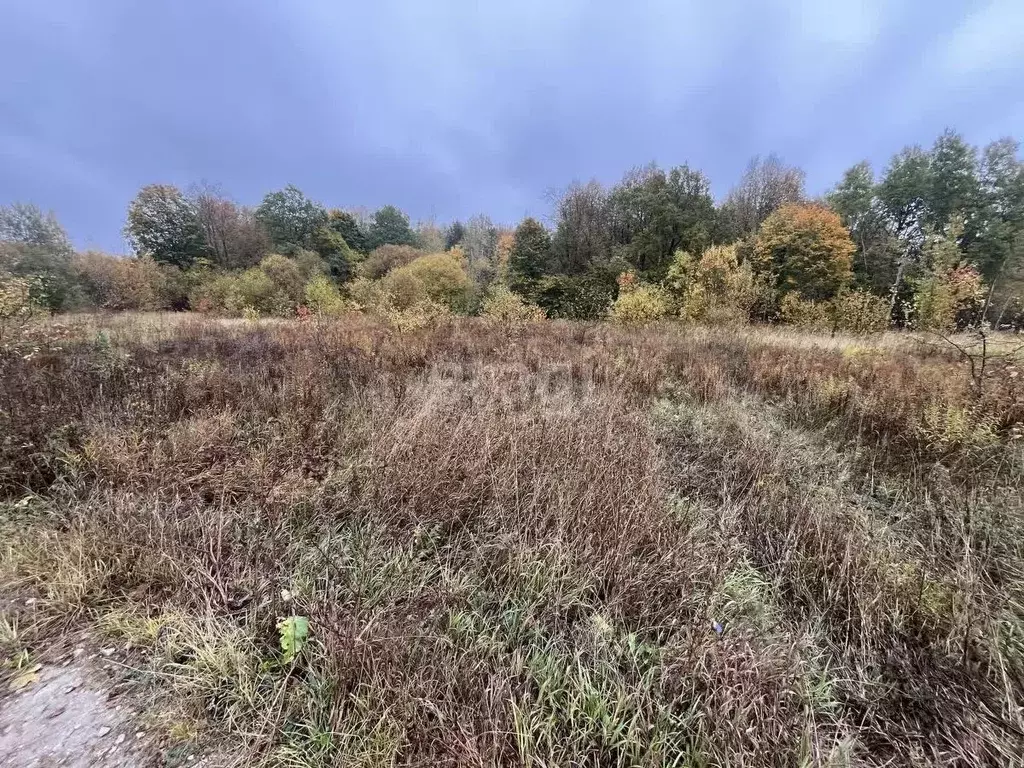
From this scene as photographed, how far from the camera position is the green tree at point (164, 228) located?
81.6 ft

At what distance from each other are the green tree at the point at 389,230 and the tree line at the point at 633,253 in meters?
3.77

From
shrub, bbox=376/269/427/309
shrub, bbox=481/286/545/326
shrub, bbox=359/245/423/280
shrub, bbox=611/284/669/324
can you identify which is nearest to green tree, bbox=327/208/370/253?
shrub, bbox=359/245/423/280

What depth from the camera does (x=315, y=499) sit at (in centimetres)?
228

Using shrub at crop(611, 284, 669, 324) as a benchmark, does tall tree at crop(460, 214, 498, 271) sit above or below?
above

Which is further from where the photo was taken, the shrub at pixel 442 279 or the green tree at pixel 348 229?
the green tree at pixel 348 229

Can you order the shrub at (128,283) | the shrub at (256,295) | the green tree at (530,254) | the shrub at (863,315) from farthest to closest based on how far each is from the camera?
the green tree at (530,254), the shrub at (256,295), the shrub at (128,283), the shrub at (863,315)

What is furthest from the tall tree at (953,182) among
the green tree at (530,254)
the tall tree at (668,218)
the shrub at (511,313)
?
the shrub at (511,313)

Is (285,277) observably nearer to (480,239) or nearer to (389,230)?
(389,230)

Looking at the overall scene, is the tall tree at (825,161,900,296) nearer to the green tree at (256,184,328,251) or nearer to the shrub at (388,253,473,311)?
the shrub at (388,253,473,311)

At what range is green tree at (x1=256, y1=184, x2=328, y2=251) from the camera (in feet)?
94.7

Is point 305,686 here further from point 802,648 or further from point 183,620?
point 802,648

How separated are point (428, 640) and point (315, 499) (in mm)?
1253

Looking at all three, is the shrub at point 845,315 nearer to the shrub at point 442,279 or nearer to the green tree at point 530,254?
the green tree at point 530,254

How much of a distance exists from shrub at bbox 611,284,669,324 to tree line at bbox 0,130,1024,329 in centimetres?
6
